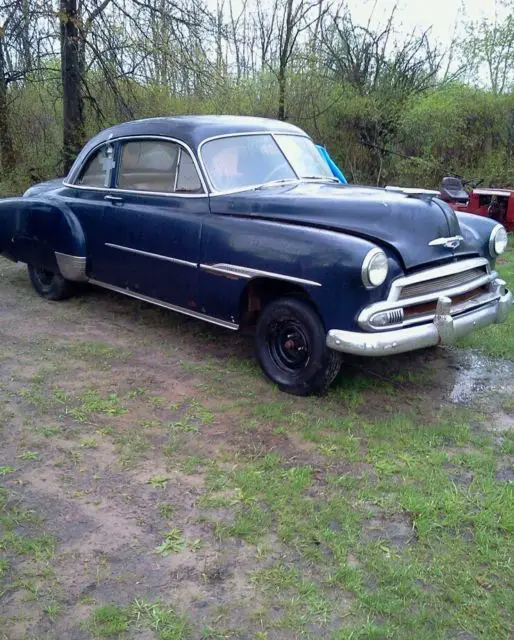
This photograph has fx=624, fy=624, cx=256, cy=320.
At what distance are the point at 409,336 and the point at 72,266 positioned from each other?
344 cm

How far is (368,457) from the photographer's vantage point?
351 centimetres

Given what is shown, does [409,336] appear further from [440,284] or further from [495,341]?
[495,341]

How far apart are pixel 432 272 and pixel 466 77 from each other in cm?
1188

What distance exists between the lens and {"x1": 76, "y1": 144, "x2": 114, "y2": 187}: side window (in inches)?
225

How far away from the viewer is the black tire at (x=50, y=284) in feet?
20.9

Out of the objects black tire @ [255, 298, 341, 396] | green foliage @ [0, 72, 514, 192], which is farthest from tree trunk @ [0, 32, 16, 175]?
black tire @ [255, 298, 341, 396]

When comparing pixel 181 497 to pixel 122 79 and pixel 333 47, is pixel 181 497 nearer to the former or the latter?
pixel 122 79

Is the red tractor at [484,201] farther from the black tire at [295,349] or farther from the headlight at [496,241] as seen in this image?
the black tire at [295,349]

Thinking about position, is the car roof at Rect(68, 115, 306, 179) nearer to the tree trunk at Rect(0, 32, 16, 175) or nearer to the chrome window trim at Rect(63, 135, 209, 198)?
the chrome window trim at Rect(63, 135, 209, 198)

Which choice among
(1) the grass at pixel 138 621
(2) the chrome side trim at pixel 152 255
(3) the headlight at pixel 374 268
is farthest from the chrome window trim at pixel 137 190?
(1) the grass at pixel 138 621

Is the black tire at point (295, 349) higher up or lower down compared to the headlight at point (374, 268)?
lower down

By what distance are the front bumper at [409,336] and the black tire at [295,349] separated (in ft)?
0.64

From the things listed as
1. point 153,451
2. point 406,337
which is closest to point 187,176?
point 406,337

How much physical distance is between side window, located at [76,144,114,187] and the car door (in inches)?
5.5
